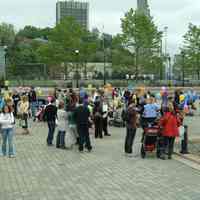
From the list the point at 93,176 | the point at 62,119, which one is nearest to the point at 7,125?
the point at 62,119

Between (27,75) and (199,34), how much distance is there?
23529 mm

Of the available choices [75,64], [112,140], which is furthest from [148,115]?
[75,64]

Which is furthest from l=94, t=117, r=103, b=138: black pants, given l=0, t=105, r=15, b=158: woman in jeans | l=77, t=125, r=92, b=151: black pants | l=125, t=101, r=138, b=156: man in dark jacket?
l=0, t=105, r=15, b=158: woman in jeans

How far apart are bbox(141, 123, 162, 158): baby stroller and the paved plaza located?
0.27 m

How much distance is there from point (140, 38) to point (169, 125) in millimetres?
47747

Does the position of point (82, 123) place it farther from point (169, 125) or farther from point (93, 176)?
point (93, 176)

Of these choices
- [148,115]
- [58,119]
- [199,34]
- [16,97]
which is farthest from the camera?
[199,34]

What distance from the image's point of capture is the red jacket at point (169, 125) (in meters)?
14.1

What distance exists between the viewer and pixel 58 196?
9477 mm

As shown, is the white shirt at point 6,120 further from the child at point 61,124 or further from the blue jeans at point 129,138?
the blue jeans at point 129,138

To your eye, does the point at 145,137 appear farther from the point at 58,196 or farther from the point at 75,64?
the point at 75,64

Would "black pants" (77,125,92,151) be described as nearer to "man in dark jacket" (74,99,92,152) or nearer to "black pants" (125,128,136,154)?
"man in dark jacket" (74,99,92,152)

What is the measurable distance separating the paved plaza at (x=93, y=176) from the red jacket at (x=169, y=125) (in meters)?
0.77

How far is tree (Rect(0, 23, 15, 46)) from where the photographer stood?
102562 mm
